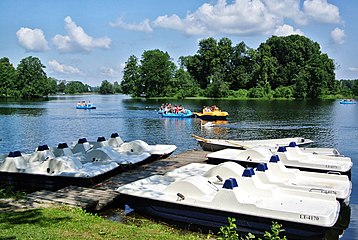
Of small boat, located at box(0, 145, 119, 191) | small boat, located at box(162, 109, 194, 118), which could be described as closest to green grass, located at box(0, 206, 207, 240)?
small boat, located at box(0, 145, 119, 191)

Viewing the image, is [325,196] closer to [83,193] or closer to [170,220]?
[170,220]

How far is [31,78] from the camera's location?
12862 centimetres

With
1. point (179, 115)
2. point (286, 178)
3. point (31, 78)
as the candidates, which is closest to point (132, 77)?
point (31, 78)

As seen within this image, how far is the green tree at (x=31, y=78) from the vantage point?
127 metres

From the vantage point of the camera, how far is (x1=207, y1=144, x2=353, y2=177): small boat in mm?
15680

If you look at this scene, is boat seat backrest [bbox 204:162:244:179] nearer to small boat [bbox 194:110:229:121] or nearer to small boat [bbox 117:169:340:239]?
small boat [bbox 117:169:340:239]

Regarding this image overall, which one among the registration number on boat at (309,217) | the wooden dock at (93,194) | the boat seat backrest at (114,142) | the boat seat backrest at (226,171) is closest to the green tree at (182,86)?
the boat seat backrest at (114,142)

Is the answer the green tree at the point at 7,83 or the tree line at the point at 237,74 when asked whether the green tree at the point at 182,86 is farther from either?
the green tree at the point at 7,83

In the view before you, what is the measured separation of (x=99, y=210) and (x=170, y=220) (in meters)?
2.15

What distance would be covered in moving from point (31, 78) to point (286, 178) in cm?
12682

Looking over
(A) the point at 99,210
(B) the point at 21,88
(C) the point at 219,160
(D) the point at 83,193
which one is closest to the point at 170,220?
(A) the point at 99,210

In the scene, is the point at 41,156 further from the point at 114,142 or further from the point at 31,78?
the point at 31,78

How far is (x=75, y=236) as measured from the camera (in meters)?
7.88

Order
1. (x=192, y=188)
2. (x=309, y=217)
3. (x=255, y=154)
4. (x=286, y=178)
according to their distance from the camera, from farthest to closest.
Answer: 1. (x=255, y=154)
2. (x=286, y=178)
3. (x=192, y=188)
4. (x=309, y=217)
